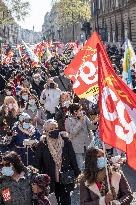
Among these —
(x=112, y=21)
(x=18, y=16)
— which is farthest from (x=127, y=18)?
(x=18, y=16)

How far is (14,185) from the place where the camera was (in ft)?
16.3

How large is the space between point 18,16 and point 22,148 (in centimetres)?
5823

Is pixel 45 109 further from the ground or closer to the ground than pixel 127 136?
closer to the ground

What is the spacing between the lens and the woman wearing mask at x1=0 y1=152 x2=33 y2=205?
494 centimetres

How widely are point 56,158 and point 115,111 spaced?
171 centimetres

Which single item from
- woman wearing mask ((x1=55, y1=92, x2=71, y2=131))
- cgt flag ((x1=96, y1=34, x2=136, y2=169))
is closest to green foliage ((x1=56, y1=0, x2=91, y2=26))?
woman wearing mask ((x1=55, y1=92, x2=71, y2=131))

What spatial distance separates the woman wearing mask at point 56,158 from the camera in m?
6.53

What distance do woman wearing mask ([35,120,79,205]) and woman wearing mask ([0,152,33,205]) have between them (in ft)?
4.95

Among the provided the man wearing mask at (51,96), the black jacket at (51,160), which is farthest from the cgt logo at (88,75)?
the man wearing mask at (51,96)

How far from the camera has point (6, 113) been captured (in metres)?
9.12

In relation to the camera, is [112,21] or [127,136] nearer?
[127,136]

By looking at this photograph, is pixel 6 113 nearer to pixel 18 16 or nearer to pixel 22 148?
pixel 22 148

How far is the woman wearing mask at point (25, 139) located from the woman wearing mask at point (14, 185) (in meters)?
1.78

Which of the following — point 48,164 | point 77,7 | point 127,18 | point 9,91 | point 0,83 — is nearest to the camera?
point 48,164
